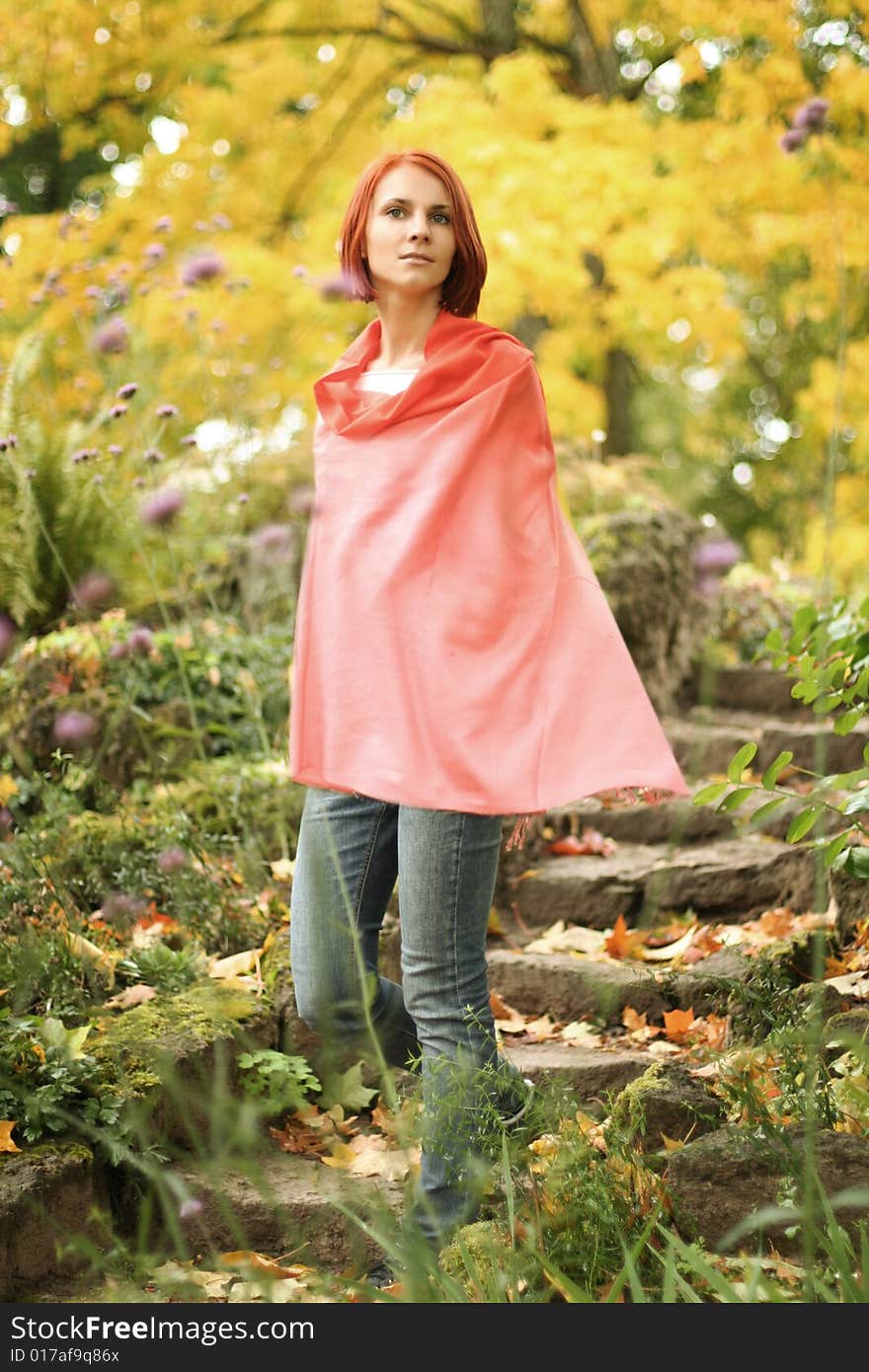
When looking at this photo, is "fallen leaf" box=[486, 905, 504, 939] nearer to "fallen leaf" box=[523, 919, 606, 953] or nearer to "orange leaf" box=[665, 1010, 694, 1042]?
"fallen leaf" box=[523, 919, 606, 953]

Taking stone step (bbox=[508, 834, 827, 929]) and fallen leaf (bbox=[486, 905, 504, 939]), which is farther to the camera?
fallen leaf (bbox=[486, 905, 504, 939])

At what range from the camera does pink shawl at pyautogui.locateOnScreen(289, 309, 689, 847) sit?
205 cm

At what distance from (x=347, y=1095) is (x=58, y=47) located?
6.52m

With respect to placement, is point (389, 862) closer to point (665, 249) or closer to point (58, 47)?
point (665, 249)

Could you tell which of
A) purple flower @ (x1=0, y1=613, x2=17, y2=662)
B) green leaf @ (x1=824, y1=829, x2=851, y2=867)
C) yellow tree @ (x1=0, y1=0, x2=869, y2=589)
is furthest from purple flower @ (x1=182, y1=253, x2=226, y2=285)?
green leaf @ (x1=824, y1=829, x2=851, y2=867)

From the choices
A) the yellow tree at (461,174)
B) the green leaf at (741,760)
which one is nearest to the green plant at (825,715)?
the green leaf at (741,760)

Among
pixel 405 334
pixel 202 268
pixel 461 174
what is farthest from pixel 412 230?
pixel 461 174

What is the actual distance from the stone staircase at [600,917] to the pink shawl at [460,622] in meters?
0.21

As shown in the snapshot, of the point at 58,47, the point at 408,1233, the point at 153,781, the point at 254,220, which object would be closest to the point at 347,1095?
the point at 408,1233

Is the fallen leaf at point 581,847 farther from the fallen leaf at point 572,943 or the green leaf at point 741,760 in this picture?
the green leaf at point 741,760

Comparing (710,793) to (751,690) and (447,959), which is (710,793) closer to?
(447,959)

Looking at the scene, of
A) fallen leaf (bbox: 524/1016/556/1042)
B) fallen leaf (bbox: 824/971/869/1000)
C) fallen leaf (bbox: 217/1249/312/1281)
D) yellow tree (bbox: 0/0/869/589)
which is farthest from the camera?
yellow tree (bbox: 0/0/869/589)

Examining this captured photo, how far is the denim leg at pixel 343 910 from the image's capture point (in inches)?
84.7

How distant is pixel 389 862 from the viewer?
88.4 inches
